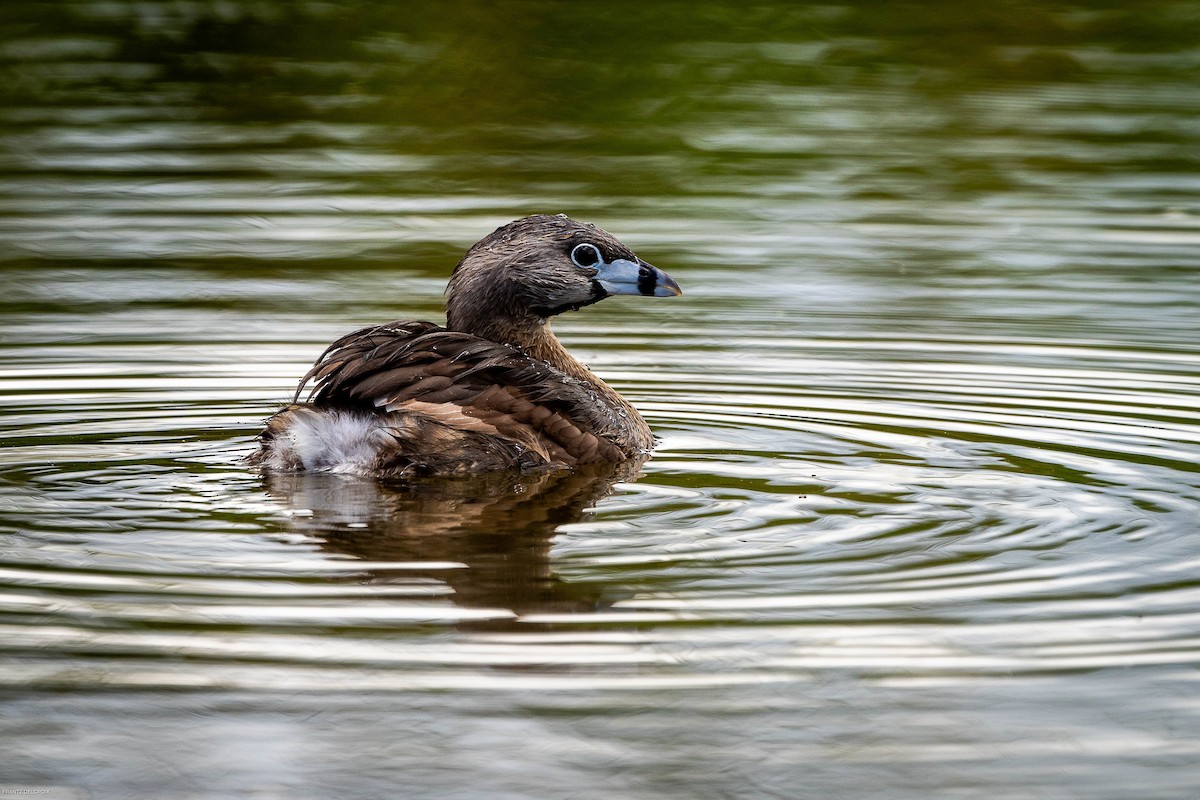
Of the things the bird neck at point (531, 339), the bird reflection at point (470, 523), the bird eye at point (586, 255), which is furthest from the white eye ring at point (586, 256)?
the bird reflection at point (470, 523)

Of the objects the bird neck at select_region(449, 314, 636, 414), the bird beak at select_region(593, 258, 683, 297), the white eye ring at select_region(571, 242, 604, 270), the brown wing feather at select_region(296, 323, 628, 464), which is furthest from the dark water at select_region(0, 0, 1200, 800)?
the white eye ring at select_region(571, 242, 604, 270)

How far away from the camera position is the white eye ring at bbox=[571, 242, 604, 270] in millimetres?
8148

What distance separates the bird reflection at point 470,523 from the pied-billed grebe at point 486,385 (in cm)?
9

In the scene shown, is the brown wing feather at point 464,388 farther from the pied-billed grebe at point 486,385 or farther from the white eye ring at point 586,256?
the white eye ring at point 586,256

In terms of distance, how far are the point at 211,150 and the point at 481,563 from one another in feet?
32.6

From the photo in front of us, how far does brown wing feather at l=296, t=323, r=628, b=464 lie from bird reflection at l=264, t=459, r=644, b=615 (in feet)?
0.51

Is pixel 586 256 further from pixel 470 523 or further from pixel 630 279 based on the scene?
pixel 470 523

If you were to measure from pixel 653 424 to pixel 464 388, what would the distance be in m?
1.34

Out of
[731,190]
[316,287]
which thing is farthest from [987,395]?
[731,190]

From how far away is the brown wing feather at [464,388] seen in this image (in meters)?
7.32

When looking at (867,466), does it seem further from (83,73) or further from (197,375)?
(83,73)

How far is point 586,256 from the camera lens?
817 centimetres

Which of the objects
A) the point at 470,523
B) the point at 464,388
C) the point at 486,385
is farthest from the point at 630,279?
the point at 470,523

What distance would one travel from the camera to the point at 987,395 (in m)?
8.80
